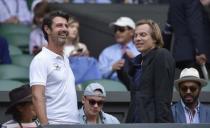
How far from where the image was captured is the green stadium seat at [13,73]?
12.3m

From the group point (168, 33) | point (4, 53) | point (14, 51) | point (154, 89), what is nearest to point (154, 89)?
point (154, 89)

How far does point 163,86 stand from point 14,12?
21.6 feet

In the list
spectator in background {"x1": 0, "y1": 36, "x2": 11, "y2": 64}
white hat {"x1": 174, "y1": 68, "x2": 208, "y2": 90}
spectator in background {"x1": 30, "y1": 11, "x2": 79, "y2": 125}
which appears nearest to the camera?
spectator in background {"x1": 30, "y1": 11, "x2": 79, "y2": 125}

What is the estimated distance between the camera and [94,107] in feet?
33.8

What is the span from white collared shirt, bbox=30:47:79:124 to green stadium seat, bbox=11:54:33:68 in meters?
3.94

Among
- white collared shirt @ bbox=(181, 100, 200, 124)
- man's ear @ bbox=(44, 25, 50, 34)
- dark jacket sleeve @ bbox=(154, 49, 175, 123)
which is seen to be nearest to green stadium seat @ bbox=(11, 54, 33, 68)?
white collared shirt @ bbox=(181, 100, 200, 124)

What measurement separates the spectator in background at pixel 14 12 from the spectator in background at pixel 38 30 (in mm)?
727

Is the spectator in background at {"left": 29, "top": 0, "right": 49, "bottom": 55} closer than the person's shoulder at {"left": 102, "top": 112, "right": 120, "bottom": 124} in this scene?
No

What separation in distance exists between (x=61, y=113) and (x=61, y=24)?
0.80 metres

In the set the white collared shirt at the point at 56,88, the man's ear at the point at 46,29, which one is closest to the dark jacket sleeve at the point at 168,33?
the man's ear at the point at 46,29

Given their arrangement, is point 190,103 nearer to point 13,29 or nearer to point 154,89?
point 154,89

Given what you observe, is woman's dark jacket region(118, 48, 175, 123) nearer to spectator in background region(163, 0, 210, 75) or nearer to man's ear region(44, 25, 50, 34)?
man's ear region(44, 25, 50, 34)

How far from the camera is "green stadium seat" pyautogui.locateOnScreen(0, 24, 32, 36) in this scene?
15077 millimetres

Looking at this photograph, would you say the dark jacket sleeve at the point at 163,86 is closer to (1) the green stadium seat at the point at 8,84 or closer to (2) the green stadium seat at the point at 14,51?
(1) the green stadium seat at the point at 8,84
